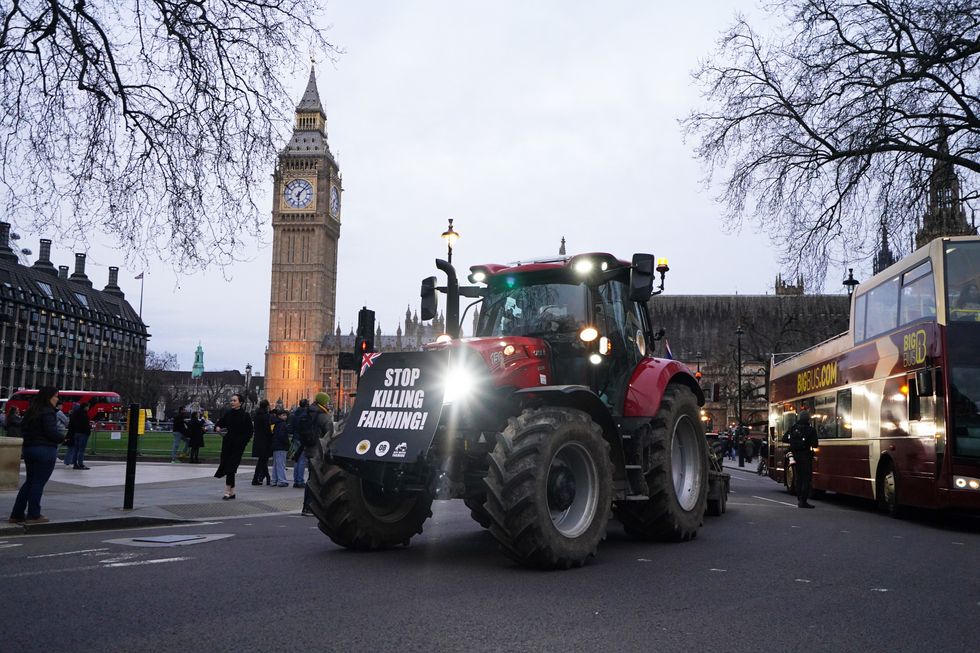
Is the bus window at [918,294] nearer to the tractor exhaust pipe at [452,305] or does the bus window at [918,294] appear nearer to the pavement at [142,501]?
the tractor exhaust pipe at [452,305]

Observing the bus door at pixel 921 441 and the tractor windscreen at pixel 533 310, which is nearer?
the tractor windscreen at pixel 533 310

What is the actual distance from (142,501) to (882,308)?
12.5 m

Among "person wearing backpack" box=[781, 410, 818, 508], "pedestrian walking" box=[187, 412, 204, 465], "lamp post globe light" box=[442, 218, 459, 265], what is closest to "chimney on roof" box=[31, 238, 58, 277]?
"pedestrian walking" box=[187, 412, 204, 465]

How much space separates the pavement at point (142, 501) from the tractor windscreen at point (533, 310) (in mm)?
5274

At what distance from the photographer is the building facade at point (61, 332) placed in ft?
309

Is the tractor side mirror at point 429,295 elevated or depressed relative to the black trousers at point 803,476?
elevated

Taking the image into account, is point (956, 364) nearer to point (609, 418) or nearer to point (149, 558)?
point (609, 418)

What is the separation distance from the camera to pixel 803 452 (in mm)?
14609

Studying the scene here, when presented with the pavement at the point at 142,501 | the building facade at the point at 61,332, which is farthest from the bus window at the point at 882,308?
the building facade at the point at 61,332

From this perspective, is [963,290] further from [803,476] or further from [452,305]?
[452,305]

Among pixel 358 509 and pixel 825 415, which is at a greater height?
pixel 825 415

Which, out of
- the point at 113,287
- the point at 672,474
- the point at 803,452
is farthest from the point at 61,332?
the point at 672,474

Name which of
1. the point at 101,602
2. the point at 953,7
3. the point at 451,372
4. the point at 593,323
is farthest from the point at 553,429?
the point at 953,7

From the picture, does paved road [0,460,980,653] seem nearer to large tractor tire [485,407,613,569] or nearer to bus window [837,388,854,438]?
large tractor tire [485,407,613,569]
